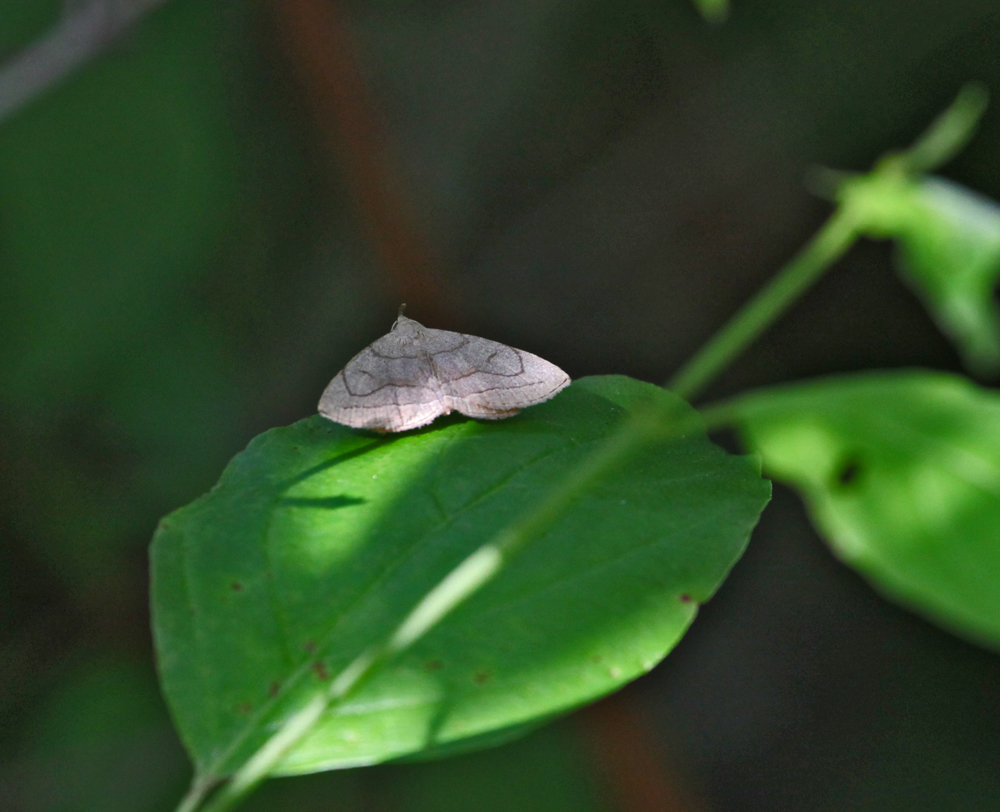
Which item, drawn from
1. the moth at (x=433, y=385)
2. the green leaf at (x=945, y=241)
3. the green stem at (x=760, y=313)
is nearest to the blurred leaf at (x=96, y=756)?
the moth at (x=433, y=385)

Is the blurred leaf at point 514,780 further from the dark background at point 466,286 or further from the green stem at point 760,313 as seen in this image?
the green stem at point 760,313

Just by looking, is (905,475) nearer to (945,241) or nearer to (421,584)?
(945,241)

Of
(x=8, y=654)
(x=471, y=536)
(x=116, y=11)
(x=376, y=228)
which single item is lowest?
(x=8, y=654)

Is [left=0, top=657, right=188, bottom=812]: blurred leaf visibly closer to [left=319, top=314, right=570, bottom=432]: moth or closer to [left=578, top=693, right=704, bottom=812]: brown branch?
[left=578, top=693, right=704, bottom=812]: brown branch

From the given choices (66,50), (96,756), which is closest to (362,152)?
(66,50)

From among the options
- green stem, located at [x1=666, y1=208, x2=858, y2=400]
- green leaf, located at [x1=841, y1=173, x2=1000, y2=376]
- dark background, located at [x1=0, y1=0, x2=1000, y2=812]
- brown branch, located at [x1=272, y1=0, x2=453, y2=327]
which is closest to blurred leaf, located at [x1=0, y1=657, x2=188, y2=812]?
dark background, located at [x1=0, y1=0, x2=1000, y2=812]

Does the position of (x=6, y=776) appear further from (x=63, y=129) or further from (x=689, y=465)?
(x=689, y=465)

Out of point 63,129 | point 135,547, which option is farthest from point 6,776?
point 63,129
